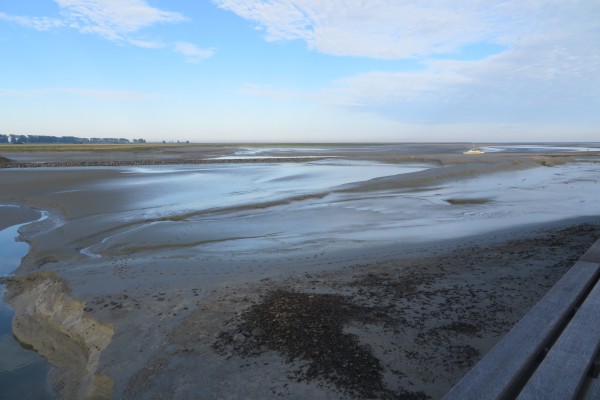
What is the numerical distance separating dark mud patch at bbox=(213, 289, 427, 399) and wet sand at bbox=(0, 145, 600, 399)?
0.06 ft

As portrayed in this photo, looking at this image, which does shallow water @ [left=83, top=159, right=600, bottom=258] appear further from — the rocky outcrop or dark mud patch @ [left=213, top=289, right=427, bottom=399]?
dark mud patch @ [left=213, top=289, right=427, bottom=399]

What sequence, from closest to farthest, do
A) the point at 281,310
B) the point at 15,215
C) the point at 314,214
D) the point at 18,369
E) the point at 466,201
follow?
1. the point at 18,369
2. the point at 281,310
3. the point at 314,214
4. the point at 15,215
5. the point at 466,201

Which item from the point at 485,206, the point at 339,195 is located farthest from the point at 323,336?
the point at 339,195

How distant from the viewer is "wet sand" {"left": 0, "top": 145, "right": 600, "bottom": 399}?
397 cm

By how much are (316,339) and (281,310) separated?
92 centimetres

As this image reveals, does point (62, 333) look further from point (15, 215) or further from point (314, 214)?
point (15, 215)

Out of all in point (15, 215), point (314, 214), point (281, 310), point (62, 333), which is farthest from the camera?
point (15, 215)

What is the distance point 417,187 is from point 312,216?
920 centimetres

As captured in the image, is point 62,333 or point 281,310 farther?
point 62,333

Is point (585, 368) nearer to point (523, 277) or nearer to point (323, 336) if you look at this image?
point (323, 336)

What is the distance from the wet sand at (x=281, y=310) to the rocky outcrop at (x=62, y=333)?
0.8 inches

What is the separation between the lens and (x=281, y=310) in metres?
→ 5.33

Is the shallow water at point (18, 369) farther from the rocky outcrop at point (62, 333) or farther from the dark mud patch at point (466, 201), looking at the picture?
the dark mud patch at point (466, 201)

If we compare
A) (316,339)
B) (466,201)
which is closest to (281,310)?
(316,339)
